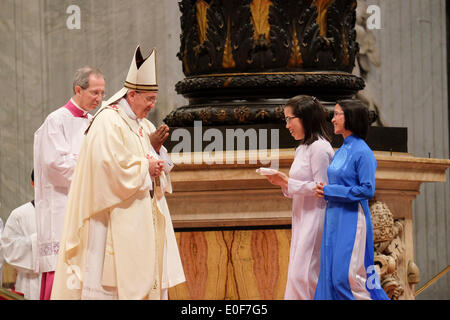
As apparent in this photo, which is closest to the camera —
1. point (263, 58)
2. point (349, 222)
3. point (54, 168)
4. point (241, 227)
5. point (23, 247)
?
point (349, 222)

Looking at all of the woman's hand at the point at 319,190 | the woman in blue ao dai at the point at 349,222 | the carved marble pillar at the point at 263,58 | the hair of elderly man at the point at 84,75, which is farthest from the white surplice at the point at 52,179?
the woman in blue ao dai at the point at 349,222

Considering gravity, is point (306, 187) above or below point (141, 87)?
below

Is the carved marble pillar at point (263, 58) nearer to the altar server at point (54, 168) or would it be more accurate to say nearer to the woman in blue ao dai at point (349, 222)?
the altar server at point (54, 168)

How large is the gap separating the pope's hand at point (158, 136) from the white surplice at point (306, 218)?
74 centimetres

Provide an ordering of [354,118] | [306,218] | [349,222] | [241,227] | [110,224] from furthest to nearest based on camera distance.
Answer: [241,227] < [306,218] < [354,118] < [349,222] < [110,224]

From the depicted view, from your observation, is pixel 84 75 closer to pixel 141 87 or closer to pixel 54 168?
pixel 54 168

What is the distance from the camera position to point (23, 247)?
7668mm

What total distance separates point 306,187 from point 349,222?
0.32m

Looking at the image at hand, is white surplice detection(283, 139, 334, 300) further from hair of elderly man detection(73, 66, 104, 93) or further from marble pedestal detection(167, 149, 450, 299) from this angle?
hair of elderly man detection(73, 66, 104, 93)

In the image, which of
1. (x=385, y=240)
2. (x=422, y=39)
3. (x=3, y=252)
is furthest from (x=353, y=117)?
(x=422, y=39)

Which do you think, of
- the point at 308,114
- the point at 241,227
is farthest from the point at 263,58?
the point at 308,114

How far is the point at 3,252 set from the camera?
7777 millimetres

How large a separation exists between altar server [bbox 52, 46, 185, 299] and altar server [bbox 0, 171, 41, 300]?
195 centimetres

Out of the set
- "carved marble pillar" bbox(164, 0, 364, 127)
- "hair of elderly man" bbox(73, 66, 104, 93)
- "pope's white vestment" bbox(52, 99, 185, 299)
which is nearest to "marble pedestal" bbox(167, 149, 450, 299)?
"carved marble pillar" bbox(164, 0, 364, 127)
